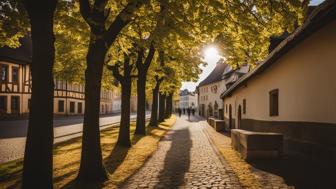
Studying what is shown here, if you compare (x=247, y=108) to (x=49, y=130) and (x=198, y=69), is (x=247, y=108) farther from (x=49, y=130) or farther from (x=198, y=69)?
(x=49, y=130)

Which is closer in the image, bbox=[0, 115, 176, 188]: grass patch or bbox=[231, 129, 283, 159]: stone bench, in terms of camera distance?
bbox=[0, 115, 176, 188]: grass patch

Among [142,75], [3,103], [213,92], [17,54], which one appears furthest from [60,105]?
[142,75]

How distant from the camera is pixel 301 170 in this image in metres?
9.07

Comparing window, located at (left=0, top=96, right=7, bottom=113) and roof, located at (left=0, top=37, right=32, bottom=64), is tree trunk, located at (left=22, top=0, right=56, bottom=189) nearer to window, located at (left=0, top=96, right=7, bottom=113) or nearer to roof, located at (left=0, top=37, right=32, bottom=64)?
roof, located at (left=0, top=37, right=32, bottom=64)

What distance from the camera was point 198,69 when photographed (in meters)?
25.1

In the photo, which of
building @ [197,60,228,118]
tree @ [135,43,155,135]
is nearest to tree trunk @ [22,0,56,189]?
tree @ [135,43,155,135]

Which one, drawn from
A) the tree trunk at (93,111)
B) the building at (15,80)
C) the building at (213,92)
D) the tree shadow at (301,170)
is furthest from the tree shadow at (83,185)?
the building at (213,92)

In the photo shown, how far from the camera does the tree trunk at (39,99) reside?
638 cm

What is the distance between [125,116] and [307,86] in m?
8.09

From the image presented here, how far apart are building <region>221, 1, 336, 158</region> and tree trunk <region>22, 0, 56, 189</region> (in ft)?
20.0

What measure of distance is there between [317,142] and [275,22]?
147 inches

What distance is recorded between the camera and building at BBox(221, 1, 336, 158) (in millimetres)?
9578

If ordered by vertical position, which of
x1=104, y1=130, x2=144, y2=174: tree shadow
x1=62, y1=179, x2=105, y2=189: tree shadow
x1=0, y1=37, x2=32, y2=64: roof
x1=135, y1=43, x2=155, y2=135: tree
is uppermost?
x1=0, y1=37, x2=32, y2=64: roof

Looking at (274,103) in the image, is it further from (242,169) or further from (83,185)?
(83,185)
